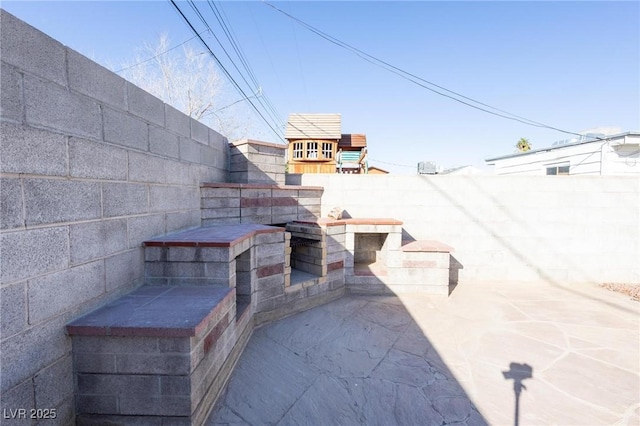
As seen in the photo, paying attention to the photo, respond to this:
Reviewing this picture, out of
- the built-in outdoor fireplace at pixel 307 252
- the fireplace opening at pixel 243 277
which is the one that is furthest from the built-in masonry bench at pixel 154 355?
the built-in outdoor fireplace at pixel 307 252

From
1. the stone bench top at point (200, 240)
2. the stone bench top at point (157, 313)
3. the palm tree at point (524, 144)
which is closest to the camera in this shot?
the stone bench top at point (157, 313)

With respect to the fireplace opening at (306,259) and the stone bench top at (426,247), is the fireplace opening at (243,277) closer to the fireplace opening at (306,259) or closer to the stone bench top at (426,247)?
the fireplace opening at (306,259)

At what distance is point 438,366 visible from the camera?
3.24 m

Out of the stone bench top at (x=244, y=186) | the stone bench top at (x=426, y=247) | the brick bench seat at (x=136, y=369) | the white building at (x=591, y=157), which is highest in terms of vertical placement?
the white building at (x=591, y=157)

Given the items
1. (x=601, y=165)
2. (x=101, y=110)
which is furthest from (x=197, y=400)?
(x=601, y=165)

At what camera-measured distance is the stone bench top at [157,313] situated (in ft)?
6.66

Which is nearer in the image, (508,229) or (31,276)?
(31,276)

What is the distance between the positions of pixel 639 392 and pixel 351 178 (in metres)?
5.15

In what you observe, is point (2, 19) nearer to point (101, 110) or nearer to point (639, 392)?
point (101, 110)

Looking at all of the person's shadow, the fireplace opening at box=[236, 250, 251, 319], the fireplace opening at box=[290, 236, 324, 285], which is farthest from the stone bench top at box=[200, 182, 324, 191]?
the person's shadow

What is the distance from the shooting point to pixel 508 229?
20.9ft

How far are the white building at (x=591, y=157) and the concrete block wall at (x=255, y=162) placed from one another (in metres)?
10.8

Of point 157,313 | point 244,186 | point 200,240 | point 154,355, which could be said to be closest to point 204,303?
point 157,313

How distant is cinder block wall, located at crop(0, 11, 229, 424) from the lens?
170cm
